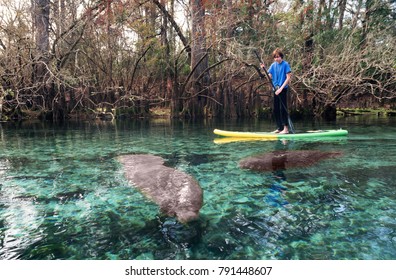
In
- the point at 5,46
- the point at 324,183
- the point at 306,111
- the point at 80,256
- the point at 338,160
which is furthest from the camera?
the point at 306,111

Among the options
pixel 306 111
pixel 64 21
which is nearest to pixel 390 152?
pixel 306 111

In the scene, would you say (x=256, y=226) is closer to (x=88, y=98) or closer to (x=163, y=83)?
(x=88, y=98)

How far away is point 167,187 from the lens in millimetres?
3398

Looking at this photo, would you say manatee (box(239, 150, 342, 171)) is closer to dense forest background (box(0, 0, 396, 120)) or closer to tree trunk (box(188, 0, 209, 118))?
dense forest background (box(0, 0, 396, 120))

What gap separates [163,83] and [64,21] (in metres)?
5.25

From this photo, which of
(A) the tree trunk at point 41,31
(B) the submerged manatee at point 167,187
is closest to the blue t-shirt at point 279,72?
Result: (B) the submerged manatee at point 167,187

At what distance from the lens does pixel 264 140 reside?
7.00m

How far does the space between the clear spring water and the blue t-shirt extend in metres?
2.62

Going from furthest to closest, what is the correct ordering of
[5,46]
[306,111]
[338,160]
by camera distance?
1. [306,111]
2. [5,46]
3. [338,160]

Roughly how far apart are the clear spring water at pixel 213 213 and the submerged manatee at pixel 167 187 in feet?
0.31

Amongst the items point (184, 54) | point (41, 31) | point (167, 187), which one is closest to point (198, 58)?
point (184, 54)

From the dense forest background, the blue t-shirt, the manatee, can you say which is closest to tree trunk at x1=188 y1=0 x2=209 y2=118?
the dense forest background

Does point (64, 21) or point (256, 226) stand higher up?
point (64, 21)

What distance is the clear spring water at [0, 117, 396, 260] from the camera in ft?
7.13
